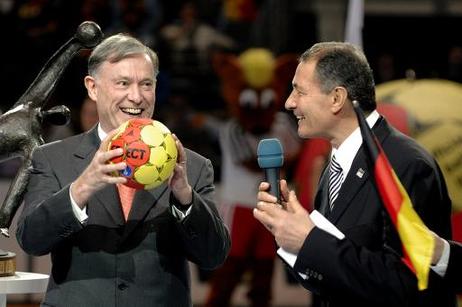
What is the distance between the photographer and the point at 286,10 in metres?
12.1

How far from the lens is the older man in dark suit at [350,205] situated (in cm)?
332

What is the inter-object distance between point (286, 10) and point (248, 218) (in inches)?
157

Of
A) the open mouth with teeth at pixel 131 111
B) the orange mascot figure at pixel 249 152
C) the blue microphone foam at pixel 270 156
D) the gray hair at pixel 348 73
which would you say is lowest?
the orange mascot figure at pixel 249 152

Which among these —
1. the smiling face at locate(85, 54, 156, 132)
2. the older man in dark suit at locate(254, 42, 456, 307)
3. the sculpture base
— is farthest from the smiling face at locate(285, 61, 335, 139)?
the sculpture base

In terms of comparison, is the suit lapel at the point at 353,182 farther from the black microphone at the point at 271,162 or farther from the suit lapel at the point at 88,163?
the suit lapel at the point at 88,163

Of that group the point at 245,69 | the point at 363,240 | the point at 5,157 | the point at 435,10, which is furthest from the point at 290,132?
the point at 363,240

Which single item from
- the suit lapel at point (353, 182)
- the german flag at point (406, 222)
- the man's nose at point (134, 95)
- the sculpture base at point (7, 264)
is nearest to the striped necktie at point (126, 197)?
the man's nose at point (134, 95)

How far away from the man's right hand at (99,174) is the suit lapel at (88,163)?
0.72 ft

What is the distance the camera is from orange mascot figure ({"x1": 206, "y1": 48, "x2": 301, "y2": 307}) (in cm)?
858

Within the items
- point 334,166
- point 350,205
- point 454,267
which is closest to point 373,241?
point 350,205

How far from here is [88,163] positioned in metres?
3.91

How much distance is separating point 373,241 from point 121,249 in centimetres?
84

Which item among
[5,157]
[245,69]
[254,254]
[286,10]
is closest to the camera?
[5,157]

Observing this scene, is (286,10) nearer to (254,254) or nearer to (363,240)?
(254,254)
